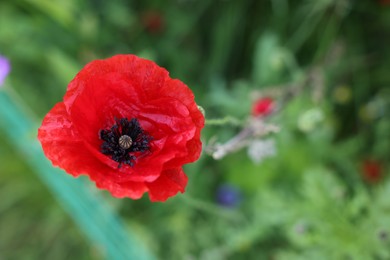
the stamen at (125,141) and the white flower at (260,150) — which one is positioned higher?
the white flower at (260,150)

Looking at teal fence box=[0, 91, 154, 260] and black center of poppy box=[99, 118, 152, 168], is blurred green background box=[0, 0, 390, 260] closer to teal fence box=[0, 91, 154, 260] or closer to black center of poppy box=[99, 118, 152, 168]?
teal fence box=[0, 91, 154, 260]

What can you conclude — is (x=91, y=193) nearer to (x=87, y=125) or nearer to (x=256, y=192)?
(x=256, y=192)

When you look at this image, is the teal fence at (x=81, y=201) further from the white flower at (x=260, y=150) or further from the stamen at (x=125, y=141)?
the stamen at (x=125, y=141)

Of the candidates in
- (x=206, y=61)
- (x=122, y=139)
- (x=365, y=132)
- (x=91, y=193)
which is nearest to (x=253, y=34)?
(x=206, y=61)

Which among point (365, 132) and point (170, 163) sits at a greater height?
point (365, 132)

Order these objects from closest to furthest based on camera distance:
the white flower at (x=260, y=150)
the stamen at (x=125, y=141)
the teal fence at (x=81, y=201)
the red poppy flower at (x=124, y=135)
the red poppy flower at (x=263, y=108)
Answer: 1. the red poppy flower at (x=124, y=135)
2. the stamen at (x=125, y=141)
3. the white flower at (x=260, y=150)
4. the red poppy flower at (x=263, y=108)
5. the teal fence at (x=81, y=201)

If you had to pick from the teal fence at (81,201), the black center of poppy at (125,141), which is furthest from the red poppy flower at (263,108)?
the teal fence at (81,201)

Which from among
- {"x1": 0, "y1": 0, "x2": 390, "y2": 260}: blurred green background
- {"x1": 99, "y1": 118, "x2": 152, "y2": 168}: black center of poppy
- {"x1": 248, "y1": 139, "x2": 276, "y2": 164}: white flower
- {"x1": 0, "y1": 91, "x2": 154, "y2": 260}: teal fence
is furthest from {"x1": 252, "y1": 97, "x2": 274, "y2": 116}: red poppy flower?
{"x1": 0, "y1": 91, "x2": 154, "y2": 260}: teal fence

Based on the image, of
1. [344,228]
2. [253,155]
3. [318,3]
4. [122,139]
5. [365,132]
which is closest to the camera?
[122,139]
